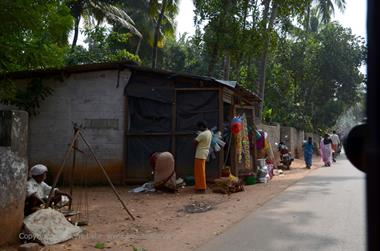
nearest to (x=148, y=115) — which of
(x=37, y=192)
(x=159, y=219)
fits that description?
(x=159, y=219)

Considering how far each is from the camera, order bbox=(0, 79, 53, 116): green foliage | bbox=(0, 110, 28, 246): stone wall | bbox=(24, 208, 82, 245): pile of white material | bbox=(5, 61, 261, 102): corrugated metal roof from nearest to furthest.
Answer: bbox=(0, 110, 28, 246): stone wall → bbox=(24, 208, 82, 245): pile of white material → bbox=(0, 79, 53, 116): green foliage → bbox=(5, 61, 261, 102): corrugated metal roof

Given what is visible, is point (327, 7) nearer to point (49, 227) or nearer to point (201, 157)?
point (201, 157)

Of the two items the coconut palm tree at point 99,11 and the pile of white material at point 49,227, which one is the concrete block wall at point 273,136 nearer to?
the coconut palm tree at point 99,11

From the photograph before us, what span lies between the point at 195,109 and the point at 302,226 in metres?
6.41

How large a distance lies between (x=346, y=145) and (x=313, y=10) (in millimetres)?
36228

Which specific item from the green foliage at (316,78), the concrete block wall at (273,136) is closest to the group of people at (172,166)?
the concrete block wall at (273,136)

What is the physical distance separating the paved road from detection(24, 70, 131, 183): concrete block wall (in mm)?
4928

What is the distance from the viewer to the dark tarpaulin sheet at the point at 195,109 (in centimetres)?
1312

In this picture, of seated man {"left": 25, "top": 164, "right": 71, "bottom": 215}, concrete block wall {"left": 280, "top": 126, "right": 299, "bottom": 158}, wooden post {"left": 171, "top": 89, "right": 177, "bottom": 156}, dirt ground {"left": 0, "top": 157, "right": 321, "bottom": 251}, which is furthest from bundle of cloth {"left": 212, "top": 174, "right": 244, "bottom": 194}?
concrete block wall {"left": 280, "top": 126, "right": 299, "bottom": 158}

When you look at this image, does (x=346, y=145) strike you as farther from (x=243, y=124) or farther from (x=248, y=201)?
(x=243, y=124)

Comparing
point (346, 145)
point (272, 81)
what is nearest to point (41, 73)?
point (346, 145)

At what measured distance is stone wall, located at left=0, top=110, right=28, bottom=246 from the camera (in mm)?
5949

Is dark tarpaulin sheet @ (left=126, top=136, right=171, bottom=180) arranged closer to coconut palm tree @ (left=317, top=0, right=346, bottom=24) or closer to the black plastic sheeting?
the black plastic sheeting

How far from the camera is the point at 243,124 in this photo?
47.1 feet
